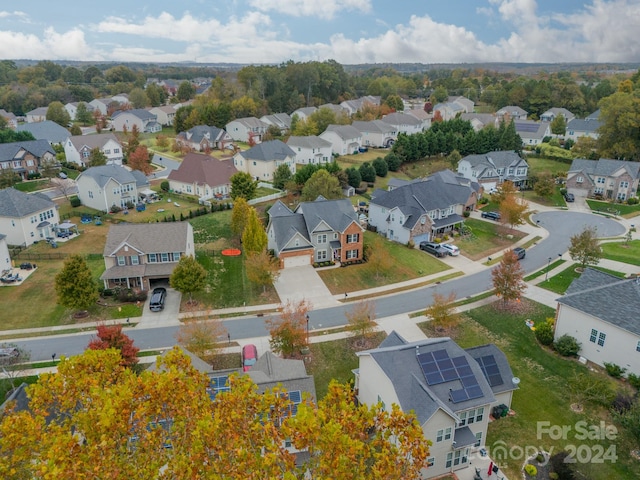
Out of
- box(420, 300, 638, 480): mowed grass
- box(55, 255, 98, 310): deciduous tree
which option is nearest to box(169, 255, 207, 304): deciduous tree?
box(55, 255, 98, 310): deciduous tree

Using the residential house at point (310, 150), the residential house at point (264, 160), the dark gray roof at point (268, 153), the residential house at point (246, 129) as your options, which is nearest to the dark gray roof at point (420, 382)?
the residential house at point (264, 160)

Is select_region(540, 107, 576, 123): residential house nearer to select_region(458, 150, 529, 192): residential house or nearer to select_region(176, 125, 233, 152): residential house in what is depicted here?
select_region(458, 150, 529, 192): residential house

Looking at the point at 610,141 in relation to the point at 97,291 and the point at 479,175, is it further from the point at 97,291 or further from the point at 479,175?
the point at 97,291

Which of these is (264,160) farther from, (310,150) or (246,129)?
(246,129)

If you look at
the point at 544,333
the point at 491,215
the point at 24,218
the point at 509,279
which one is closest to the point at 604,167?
the point at 491,215

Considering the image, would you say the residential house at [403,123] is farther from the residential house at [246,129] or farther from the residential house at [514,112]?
the residential house at [246,129]
